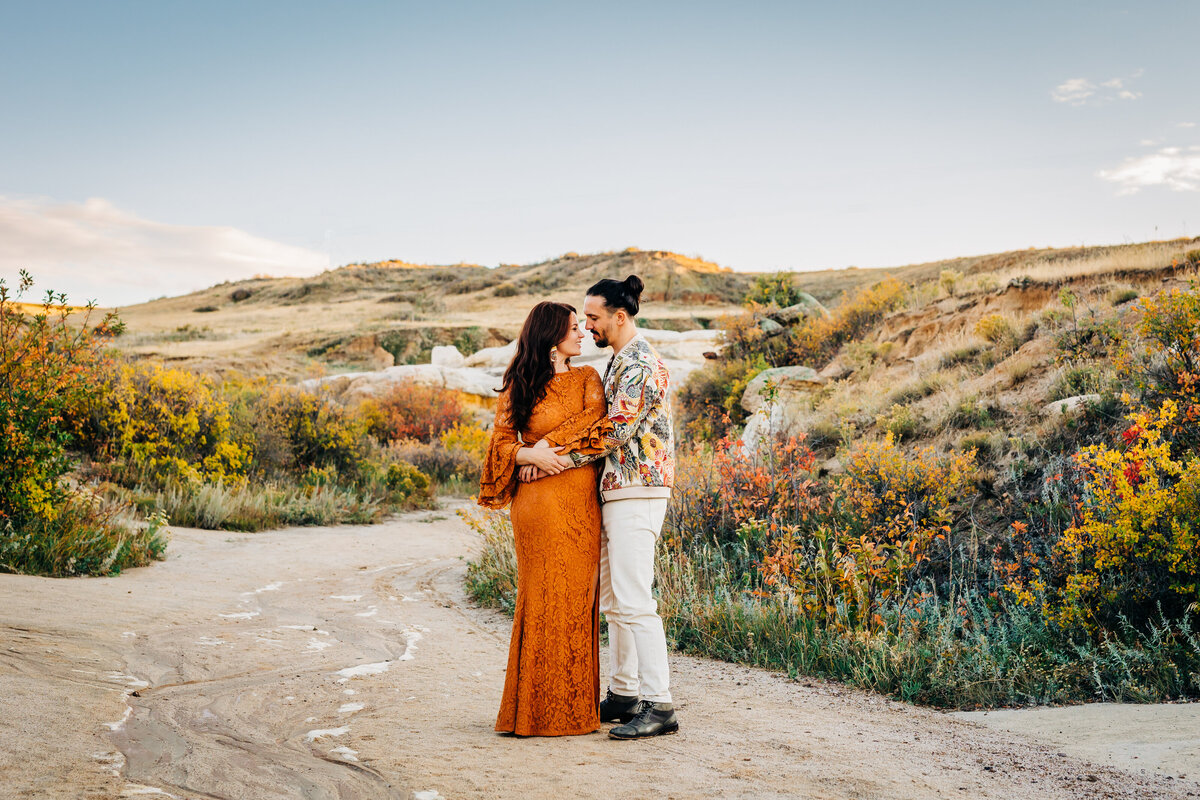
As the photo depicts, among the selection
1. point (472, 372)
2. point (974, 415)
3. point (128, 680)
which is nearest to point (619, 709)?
point (128, 680)

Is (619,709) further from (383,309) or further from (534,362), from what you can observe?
(383,309)

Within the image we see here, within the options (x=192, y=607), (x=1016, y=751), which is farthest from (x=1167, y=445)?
(x=192, y=607)

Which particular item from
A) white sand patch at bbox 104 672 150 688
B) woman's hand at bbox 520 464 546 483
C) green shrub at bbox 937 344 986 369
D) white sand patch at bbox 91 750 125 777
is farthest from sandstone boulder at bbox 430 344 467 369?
white sand patch at bbox 91 750 125 777

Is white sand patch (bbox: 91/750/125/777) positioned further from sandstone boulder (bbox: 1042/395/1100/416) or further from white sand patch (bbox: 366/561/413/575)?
sandstone boulder (bbox: 1042/395/1100/416)

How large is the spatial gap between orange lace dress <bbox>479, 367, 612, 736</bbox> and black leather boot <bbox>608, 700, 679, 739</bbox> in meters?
0.20

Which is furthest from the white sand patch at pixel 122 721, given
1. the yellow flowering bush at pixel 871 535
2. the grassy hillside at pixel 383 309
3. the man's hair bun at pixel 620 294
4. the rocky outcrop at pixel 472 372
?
the grassy hillside at pixel 383 309

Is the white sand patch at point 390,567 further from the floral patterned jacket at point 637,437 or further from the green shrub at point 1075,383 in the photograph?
the green shrub at point 1075,383

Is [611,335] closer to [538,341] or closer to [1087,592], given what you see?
[538,341]

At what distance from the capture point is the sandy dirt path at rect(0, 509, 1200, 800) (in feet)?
10.1

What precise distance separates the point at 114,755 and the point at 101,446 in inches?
383

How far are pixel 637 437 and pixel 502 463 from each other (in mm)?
673

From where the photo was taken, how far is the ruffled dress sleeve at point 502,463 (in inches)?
155

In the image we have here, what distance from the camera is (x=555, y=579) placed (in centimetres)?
386

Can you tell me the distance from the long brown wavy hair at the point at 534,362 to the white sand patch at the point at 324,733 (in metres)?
1.63
